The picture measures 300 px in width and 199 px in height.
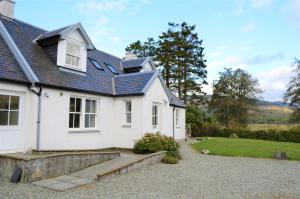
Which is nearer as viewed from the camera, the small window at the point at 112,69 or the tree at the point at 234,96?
the small window at the point at 112,69

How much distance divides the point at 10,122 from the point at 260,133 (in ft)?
91.0

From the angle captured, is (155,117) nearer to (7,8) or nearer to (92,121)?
(92,121)

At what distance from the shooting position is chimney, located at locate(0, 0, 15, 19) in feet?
45.8

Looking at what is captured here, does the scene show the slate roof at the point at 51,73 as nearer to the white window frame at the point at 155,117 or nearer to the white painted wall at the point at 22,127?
the white painted wall at the point at 22,127

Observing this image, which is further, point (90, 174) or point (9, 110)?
point (9, 110)

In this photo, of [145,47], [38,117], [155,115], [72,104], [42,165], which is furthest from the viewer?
[145,47]

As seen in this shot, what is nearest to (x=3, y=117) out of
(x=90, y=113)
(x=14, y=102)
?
(x=14, y=102)

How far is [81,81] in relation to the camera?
13.9 metres

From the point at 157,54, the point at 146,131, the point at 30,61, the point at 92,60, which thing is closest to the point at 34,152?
the point at 30,61

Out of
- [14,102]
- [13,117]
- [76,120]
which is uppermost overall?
[14,102]

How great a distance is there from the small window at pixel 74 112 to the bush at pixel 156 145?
11.7 ft

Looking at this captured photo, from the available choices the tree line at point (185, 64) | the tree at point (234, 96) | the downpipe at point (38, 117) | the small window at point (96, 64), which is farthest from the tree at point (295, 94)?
the downpipe at point (38, 117)

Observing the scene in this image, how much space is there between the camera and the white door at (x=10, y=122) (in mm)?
10141

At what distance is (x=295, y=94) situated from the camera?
4338cm
